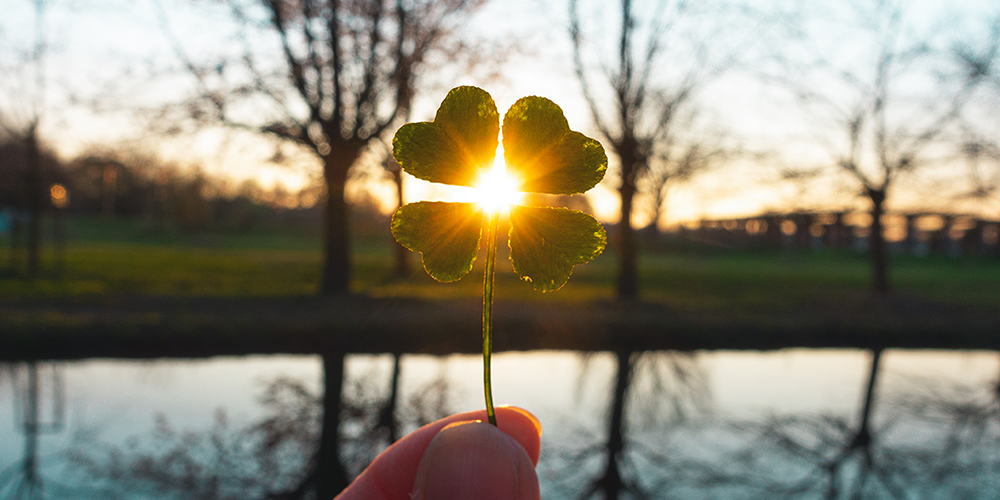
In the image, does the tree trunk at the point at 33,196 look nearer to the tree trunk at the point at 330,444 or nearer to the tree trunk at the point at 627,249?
A: the tree trunk at the point at 330,444

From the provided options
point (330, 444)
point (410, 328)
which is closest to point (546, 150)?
point (330, 444)

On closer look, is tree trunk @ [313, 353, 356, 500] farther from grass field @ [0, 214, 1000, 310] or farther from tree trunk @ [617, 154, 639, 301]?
tree trunk @ [617, 154, 639, 301]

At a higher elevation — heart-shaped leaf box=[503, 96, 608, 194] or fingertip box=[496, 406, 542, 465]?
heart-shaped leaf box=[503, 96, 608, 194]

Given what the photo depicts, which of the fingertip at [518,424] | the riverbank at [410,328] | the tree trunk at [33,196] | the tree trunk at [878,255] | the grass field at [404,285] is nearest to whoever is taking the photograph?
the fingertip at [518,424]

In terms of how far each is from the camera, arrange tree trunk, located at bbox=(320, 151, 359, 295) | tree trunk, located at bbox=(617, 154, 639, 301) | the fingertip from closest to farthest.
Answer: the fingertip → tree trunk, located at bbox=(320, 151, 359, 295) → tree trunk, located at bbox=(617, 154, 639, 301)

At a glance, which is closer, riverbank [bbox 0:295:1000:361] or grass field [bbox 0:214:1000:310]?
riverbank [bbox 0:295:1000:361]

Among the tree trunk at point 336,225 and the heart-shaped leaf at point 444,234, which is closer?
the heart-shaped leaf at point 444,234

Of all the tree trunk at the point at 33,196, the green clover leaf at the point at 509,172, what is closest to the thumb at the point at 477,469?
the green clover leaf at the point at 509,172

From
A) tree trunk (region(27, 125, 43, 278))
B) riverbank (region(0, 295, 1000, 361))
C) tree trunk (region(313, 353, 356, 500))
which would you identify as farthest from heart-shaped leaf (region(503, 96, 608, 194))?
tree trunk (region(27, 125, 43, 278))

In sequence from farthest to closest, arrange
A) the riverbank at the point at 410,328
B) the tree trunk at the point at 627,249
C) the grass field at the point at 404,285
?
the tree trunk at the point at 627,249 < the grass field at the point at 404,285 < the riverbank at the point at 410,328
